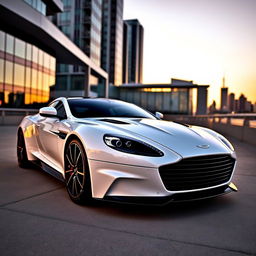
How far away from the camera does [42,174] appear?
496 centimetres

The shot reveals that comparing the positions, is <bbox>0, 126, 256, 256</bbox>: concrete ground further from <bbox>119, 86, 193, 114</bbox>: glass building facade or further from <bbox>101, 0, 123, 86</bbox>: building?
<bbox>101, 0, 123, 86</bbox>: building

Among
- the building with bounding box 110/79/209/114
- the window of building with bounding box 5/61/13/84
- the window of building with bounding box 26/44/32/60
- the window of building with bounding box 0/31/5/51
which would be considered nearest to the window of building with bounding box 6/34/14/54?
the window of building with bounding box 0/31/5/51

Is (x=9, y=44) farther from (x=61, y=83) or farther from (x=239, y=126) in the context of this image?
(x=61, y=83)

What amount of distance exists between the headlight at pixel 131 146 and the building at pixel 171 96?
55.1 meters

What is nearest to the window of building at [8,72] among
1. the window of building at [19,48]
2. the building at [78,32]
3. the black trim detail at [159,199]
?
the window of building at [19,48]

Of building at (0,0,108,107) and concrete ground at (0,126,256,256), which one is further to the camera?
building at (0,0,108,107)

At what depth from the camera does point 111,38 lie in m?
89.3

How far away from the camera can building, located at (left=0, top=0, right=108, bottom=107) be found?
22812mm

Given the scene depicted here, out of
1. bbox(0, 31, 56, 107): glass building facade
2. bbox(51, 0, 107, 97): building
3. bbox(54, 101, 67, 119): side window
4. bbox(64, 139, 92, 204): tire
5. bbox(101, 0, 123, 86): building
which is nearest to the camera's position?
bbox(64, 139, 92, 204): tire

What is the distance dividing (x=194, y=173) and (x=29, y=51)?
2953cm

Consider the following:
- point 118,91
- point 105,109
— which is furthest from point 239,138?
point 118,91

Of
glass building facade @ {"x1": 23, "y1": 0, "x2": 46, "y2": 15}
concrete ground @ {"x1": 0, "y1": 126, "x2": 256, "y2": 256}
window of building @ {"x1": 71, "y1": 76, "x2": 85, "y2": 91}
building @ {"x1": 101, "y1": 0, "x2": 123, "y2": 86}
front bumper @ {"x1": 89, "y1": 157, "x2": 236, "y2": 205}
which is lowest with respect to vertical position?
concrete ground @ {"x1": 0, "y1": 126, "x2": 256, "y2": 256}

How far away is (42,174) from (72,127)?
1.70 meters

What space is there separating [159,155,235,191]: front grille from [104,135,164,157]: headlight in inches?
7.5
